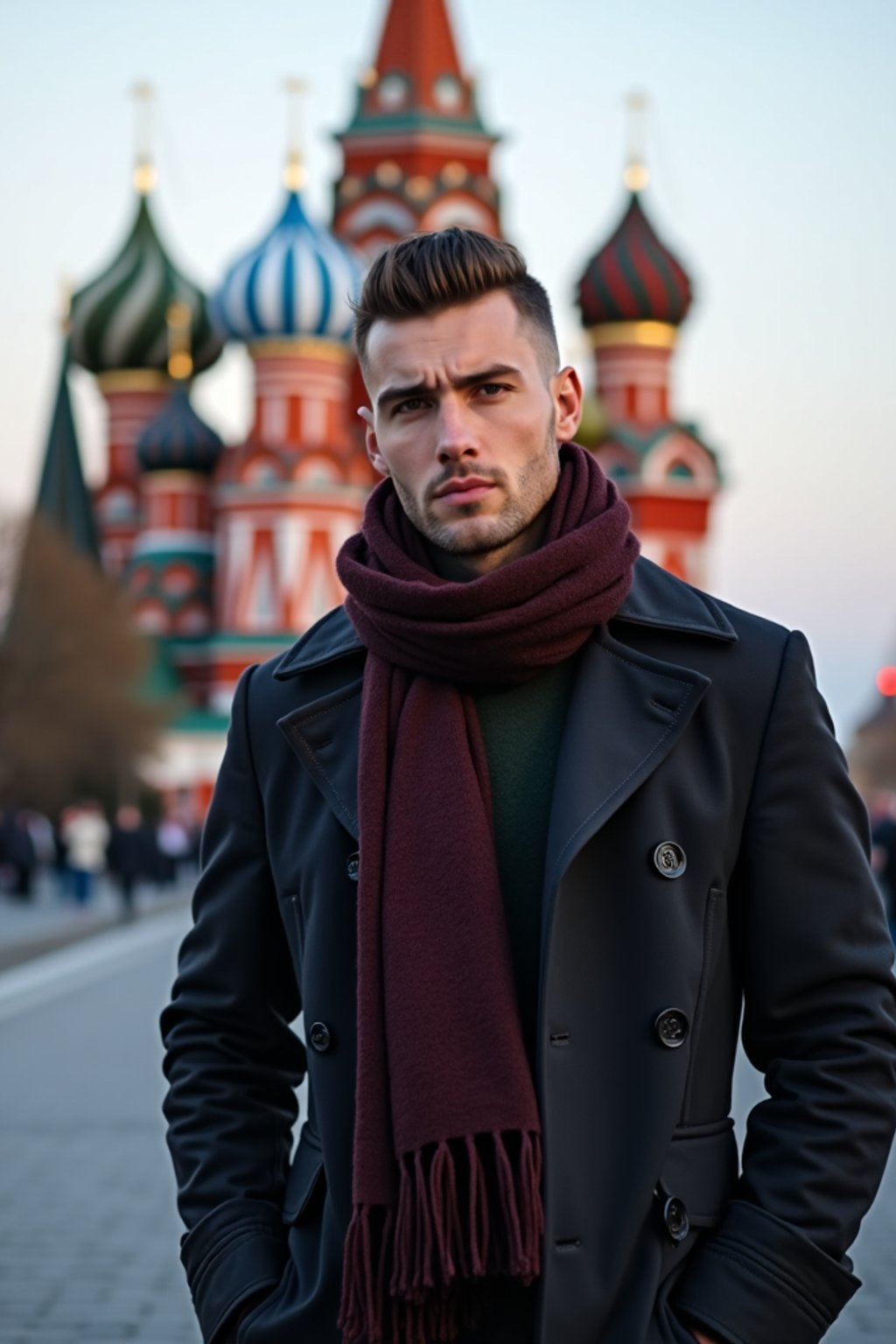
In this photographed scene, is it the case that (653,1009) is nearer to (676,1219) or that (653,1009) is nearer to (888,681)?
(676,1219)

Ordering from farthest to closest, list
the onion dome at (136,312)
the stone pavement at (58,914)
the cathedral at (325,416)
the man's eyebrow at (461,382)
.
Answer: the onion dome at (136,312), the cathedral at (325,416), the stone pavement at (58,914), the man's eyebrow at (461,382)

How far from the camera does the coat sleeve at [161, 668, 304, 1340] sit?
301 centimetres

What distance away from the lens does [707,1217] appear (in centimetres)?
272

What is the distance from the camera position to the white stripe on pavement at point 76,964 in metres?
16.0

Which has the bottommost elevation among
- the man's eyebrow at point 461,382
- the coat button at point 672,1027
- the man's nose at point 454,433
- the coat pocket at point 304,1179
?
the coat pocket at point 304,1179

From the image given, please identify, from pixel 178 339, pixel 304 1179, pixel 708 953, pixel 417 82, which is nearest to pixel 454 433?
pixel 708 953

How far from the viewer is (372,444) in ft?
9.98

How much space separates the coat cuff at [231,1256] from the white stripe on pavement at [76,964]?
38.4ft

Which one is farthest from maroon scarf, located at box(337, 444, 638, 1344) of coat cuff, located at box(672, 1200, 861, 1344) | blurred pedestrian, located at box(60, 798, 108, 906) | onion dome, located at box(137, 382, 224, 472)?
onion dome, located at box(137, 382, 224, 472)

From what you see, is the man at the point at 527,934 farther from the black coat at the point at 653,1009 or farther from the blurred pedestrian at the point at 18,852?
the blurred pedestrian at the point at 18,852

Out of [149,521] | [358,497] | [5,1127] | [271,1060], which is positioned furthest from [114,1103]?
[149,521]

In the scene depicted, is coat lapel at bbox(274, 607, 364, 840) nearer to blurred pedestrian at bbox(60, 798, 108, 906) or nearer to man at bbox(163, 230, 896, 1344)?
man at bbox(163, 230, 896, 1344)

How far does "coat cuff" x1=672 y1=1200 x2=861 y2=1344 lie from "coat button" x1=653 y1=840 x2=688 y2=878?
38 cm

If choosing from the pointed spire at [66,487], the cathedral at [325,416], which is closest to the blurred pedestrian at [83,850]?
the cathedral at [325,416]
